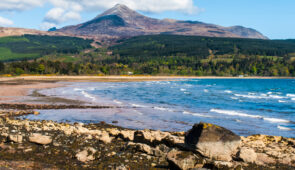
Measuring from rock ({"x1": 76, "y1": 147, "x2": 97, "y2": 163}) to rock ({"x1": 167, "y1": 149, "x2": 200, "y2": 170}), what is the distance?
10.8ft

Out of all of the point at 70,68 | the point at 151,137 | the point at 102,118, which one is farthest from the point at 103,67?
the point at 151,137

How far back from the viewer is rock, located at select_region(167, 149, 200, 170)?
945cm

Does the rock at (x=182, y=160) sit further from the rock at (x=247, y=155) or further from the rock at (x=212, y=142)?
the rock at (x=247, y=155)

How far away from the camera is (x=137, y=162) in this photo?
33.9 ft

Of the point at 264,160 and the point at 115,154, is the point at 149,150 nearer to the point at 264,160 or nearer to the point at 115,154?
the point at 115,154

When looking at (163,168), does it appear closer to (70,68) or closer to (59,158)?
(59,158)

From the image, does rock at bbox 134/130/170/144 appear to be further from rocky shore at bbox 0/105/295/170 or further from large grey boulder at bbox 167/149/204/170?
large grey boulder at bbox 167/149/204/170

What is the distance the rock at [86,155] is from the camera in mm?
10638

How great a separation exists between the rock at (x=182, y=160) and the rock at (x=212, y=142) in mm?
581

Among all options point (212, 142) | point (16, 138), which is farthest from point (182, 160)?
point (16, 138)

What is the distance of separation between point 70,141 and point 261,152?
984 cm

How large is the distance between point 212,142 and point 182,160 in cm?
160

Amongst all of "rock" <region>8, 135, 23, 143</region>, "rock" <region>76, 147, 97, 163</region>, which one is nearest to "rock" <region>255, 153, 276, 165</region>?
"rock" <region>76, 147, 97, 163</region>

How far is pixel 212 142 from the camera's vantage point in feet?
33.9
